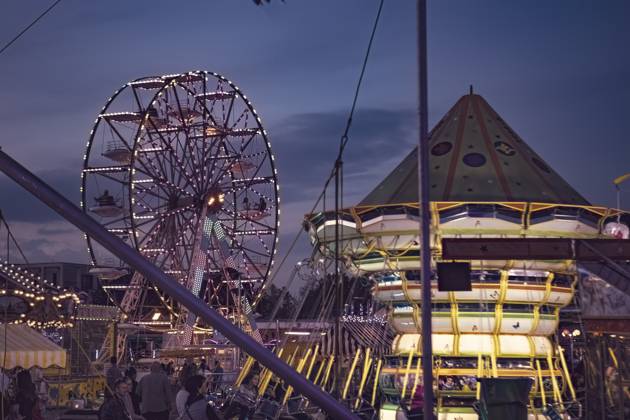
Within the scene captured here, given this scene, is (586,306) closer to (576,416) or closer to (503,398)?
(503,398)

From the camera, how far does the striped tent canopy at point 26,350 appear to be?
1627cm

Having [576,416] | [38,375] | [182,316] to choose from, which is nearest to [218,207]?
[182,316]

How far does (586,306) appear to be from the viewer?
13.5 meters

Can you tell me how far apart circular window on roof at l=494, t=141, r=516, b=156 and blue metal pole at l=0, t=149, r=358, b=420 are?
15151mm

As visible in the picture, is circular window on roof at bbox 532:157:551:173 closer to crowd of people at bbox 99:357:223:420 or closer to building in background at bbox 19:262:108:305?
crowd of people at bbox 99:357:223:420

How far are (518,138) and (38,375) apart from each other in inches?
496

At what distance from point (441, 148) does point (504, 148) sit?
4.18ft

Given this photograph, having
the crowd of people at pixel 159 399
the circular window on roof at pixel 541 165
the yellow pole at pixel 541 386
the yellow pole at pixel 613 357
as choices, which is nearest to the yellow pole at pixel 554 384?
the yellow pole at pixel 541 386

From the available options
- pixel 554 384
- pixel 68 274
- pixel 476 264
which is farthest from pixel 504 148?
pixel 68 274

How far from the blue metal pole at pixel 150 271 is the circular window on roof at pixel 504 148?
596 inches

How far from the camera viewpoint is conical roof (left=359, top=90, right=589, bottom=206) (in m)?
19.3

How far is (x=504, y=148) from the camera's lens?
67.6ft

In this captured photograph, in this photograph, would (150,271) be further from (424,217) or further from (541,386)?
(541,386)

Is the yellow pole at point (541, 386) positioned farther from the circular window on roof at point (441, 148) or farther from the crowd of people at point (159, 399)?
the crowd of people at point (159, 399)
